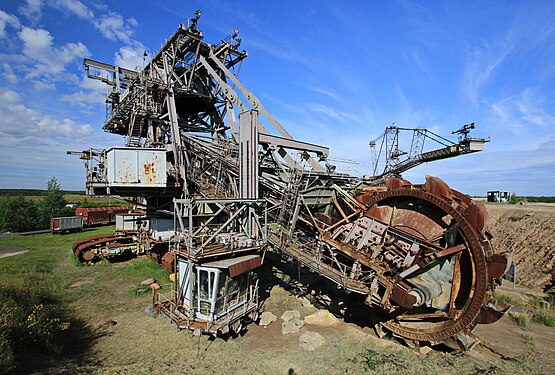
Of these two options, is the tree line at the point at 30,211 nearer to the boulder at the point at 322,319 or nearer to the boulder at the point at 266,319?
the boulder at the point at 266,319

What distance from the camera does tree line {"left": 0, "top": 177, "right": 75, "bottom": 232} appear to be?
4031 centimetres

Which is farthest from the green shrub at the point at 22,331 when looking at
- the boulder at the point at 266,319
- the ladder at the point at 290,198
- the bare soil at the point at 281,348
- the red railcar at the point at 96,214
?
the red railcar at the point at 96,214

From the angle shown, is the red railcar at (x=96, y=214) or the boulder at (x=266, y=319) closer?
the boulder at (x=266, y=319)

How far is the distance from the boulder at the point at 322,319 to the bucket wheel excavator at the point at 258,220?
2.24 m

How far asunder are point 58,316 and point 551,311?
24.9m

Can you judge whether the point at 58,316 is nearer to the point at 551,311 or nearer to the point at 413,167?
the point at 551,311

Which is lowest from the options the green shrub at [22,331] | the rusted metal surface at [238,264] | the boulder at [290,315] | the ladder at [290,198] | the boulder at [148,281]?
the boulder at [290,315]

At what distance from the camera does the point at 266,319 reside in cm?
1324

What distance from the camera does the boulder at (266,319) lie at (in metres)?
13.0

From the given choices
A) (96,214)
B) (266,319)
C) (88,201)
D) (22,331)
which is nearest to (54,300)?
(22,331)

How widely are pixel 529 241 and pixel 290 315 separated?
914 inches

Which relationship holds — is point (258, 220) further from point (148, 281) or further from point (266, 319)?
point (148, 281)

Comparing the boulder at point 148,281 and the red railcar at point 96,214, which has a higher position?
the red railcar at point 96,214

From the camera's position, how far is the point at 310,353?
34.3ft
